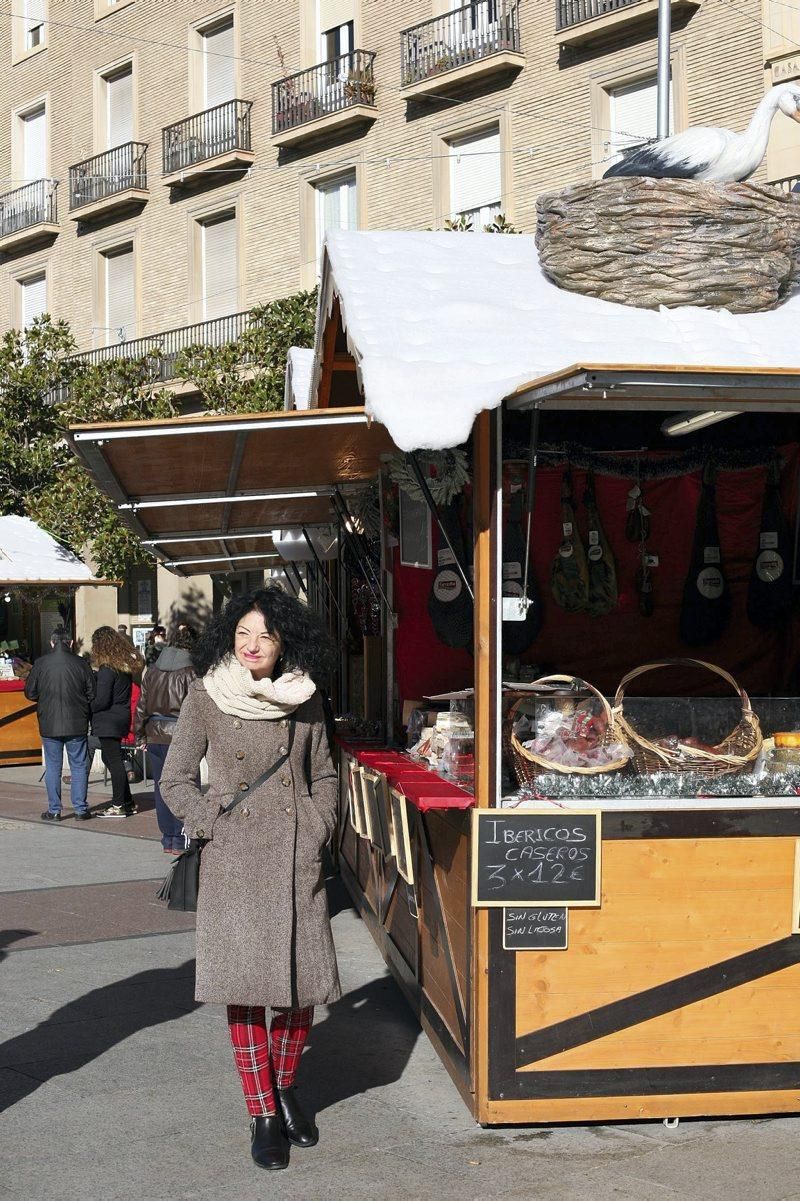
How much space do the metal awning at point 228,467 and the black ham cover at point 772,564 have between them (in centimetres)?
194

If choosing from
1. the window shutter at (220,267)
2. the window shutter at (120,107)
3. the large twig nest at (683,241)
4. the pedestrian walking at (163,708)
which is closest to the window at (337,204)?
the window shutter at (220,267)

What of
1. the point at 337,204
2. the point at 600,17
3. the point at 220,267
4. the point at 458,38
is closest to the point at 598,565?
the point at 600,17

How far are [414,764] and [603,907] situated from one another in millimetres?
1550

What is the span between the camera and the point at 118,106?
30438mm

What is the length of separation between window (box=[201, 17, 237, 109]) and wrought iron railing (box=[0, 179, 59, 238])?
5.34m

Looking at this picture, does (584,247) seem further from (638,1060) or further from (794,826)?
(638,1060)

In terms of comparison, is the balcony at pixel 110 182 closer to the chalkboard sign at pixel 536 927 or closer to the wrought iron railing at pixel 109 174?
the wrought iron railing at pixel 109 174

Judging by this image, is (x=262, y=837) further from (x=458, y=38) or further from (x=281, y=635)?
(x=458, y=38)

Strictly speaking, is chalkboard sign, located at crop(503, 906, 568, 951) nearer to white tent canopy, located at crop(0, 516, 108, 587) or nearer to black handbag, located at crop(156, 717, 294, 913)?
black handbag, located at crop(156, 717, 294, 913)

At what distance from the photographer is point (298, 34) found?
84.8 feet

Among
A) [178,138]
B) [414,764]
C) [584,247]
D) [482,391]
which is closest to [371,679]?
[414,764]

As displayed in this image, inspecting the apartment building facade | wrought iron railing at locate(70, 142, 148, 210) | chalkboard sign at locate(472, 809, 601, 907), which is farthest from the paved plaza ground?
wrought iron railing at locate(70, 142, 148, 210)

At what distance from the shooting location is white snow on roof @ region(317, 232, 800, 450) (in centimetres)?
498

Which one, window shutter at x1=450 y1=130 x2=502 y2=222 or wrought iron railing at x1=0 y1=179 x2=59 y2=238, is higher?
wrought iron railing at x1=0 y1=179 x2=59 y2=238
